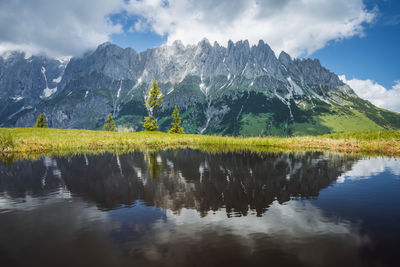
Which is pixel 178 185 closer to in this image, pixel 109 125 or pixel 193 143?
pixel 193 143

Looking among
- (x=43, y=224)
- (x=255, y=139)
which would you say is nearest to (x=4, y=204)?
(x=43, y=224)

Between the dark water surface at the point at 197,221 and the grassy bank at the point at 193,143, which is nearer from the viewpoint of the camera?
the dark water surface at the point at 197,221

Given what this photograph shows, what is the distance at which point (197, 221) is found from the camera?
861 centimetres

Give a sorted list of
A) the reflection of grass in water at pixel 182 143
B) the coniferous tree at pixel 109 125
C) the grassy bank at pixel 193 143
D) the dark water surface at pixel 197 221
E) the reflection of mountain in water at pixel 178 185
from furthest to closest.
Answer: the coniferous tree at pixel 109 125 < the grassy bank at pixel 193 143 < the reflection of grass in water at pixel 182 143 < the reflection of mountain in water at pixel 178 185 < the dark water surface at pixel 197 221

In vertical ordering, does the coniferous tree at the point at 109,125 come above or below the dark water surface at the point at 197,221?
above

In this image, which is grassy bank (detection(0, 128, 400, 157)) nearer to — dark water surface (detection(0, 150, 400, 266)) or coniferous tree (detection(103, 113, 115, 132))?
dark water surface (detection(0, 150, 400, 266))

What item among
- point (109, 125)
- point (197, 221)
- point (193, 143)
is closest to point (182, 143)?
point (193, 143)

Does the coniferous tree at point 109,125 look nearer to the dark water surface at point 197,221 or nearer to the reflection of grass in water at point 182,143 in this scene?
the reflection of grass in water at point 182,143

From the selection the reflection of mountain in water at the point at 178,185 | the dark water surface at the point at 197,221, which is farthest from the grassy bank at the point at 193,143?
the dark water surface at the point at 197,221

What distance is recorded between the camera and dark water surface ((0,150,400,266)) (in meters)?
6.27

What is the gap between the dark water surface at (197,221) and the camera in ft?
20.6

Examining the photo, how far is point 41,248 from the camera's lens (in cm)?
666

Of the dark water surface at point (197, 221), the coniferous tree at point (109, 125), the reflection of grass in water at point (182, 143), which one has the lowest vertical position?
the dark water surface at point (197, 221)

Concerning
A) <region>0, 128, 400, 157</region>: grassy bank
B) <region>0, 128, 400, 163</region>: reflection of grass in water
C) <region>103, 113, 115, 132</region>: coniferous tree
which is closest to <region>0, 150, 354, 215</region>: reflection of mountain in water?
<region>0, 128, 400, 163</region>: reflection of grass in water
